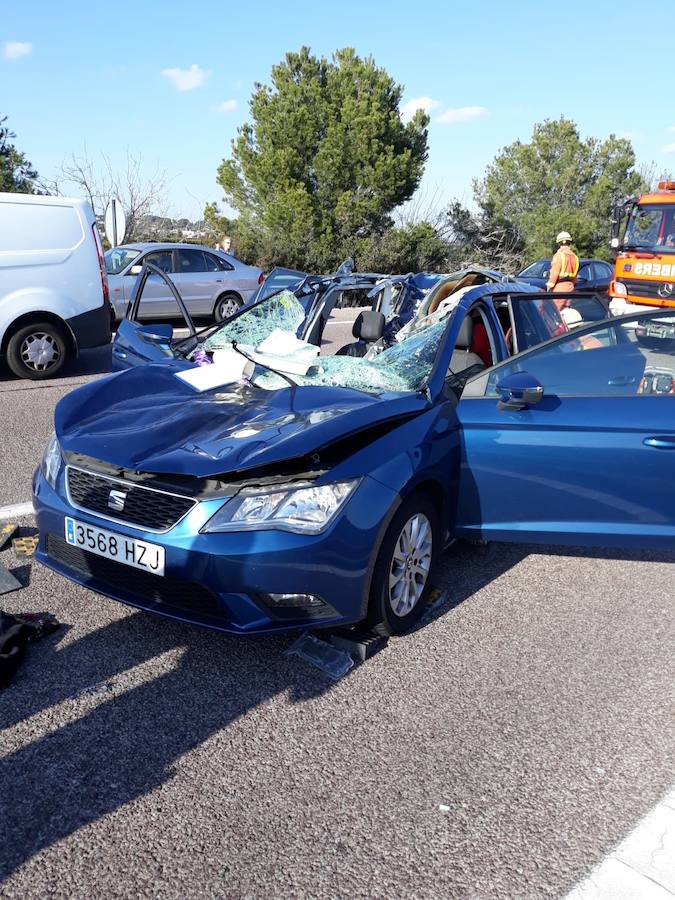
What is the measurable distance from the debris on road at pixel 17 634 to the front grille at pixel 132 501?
1.77ft

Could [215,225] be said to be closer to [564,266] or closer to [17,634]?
[564,266]

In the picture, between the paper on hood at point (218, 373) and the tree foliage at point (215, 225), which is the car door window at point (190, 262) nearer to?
the paper on hood at point (218, 373)

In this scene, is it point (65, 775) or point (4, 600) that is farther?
point (4, 600)

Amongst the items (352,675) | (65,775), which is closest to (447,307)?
(352,675)

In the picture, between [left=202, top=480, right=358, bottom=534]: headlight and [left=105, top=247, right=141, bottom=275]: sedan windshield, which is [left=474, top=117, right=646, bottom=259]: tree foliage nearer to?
[left=105, top=247, right=141, bottom=275]: sedan windshield

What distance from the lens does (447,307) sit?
4.64 metres

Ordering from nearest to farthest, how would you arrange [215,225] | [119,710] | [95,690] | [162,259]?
1. [119,710]
2. [95,690]
3. [162,259]
4. [215,225]

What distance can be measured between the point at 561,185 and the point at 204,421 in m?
38.2

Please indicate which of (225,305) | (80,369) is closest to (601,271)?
(225,305)

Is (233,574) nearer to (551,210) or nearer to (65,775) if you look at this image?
(65,775)

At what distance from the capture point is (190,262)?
1427cm

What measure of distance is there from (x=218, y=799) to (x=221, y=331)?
10.9 ft

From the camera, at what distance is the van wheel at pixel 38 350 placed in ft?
30.4

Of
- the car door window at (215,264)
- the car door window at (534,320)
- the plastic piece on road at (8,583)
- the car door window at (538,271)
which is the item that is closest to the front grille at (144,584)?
the plastic piece on road at (8,583)
